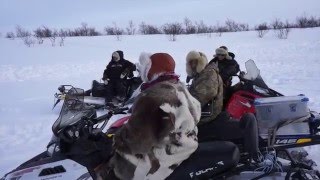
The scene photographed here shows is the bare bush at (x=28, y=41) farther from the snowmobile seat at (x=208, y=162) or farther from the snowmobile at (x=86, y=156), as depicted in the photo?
the snowmobile seat at (x=208, y=162)

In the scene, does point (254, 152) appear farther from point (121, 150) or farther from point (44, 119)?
point (44, 119)

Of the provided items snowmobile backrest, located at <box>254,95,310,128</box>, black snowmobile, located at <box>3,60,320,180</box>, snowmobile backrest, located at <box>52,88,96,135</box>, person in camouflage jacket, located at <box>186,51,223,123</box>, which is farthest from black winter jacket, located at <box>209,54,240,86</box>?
snowmobile backrest, located at <box>52,88,96,135</box>

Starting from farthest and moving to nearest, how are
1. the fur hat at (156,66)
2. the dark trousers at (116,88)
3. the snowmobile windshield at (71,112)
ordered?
the dark trousers at (116,88) < the snowmobile windshield at (71,112) < the fur hat at (156,66)

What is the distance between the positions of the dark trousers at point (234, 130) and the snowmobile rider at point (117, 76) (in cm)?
424

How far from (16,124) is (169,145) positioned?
511 cm

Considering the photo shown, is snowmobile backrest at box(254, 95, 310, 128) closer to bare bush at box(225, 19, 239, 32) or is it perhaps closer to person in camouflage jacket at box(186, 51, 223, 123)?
person in camouflage jacket at box(186, 51, 223, 123)

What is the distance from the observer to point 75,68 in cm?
1569

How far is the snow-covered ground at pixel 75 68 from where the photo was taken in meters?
6.20

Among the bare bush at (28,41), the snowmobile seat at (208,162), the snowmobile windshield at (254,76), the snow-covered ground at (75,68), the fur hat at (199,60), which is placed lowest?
the snow-covered ground at (75,68)

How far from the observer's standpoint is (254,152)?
2.98 metres

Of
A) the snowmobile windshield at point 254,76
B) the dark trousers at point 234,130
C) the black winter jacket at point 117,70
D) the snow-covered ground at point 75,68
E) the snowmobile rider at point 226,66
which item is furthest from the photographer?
the black winter jacket at point 117,70

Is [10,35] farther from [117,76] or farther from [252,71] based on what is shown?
[252,71]

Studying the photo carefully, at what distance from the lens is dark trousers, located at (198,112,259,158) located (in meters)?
2.98

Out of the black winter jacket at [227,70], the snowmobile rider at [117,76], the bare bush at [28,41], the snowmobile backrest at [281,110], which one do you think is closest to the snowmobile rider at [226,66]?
the black winter jacket at [227,70]
